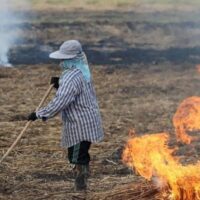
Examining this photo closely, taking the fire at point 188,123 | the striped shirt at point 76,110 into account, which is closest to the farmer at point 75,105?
the striped shirt at point 76,110

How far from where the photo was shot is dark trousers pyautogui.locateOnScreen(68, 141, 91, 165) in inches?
276

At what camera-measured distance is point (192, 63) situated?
1705 cm

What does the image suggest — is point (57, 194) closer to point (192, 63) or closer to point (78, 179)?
point (78, 179)

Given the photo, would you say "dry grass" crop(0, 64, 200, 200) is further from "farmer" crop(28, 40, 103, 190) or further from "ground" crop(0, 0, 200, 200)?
"farmer" crop(28, 40, 103, 190)

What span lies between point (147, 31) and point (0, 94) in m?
10.2

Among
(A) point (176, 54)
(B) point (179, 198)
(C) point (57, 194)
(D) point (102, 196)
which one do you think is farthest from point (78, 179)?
(A) point (176, 54)

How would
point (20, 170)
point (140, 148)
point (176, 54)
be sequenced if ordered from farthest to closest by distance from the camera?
point (176, 54)
point (20, 170)
point (140, 148)

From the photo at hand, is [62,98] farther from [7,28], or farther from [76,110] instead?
[7,28]

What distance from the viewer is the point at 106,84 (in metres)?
14.0

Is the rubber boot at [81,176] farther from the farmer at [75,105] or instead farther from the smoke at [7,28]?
the smoke at [7,28]

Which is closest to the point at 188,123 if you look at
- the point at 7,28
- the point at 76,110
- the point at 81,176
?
the point at 81,176

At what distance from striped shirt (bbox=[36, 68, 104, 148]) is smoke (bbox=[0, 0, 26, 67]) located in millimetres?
9388

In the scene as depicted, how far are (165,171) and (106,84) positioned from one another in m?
7.83

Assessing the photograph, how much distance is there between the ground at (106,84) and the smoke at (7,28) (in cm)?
33
